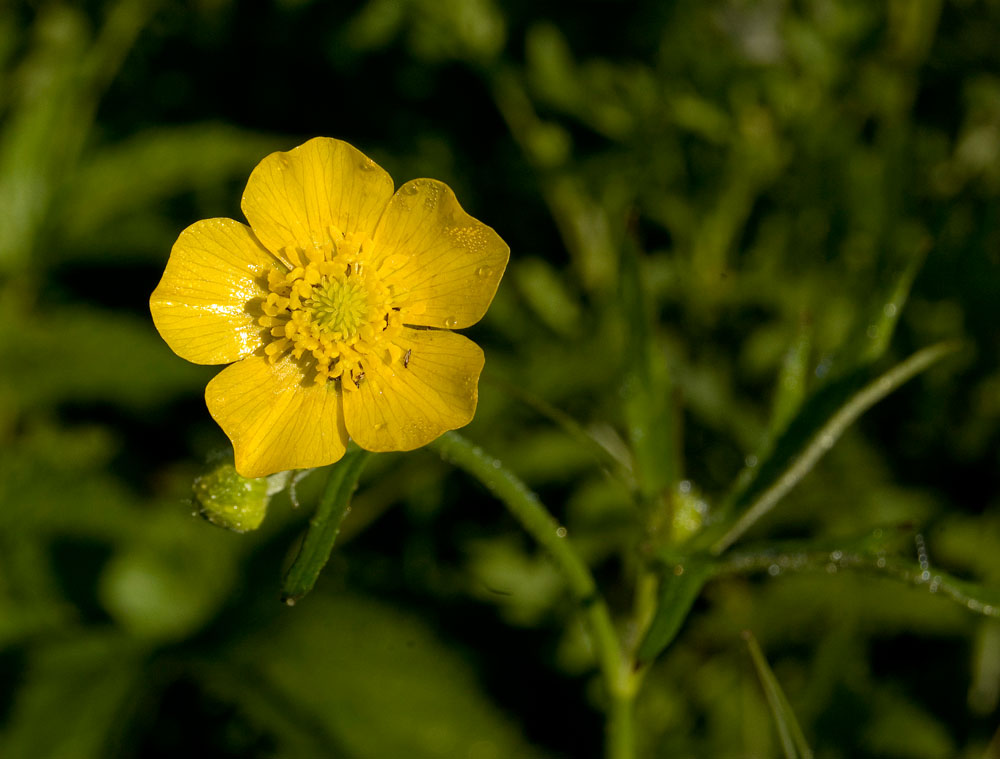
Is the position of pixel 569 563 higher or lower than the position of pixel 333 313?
lower

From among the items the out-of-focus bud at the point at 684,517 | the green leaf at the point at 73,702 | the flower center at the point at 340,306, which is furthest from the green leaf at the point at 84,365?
the out-of-focus bud at the point at 684,517

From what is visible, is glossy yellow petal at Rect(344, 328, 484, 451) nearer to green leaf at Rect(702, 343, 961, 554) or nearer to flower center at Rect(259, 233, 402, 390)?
flower center at Rect(259, 233, 402, 390)

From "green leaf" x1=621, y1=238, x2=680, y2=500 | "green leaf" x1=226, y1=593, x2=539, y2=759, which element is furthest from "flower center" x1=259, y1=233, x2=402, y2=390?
"green leaf" x1=226, y1=593, x2=539, y2=759

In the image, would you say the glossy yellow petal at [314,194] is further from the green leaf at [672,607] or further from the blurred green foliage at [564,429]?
the blurred green foliage at [564,429]

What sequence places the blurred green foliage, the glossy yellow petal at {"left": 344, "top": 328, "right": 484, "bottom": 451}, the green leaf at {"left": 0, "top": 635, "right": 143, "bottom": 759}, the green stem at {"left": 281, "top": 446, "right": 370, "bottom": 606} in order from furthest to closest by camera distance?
1. the blurred green foliage
2. the green leaf at {"left": 0, "top": 635, "right": 143, "bottom": 759}
3. the glossy yellow petal at {"left": 344, "top": 328, "right": 484, "bottom": 451}
4. the green stem at {"left": 281, "top": 446, "right": 370, "bottom": 606}

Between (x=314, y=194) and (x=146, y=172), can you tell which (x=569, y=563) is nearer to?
(x=314, y=194)

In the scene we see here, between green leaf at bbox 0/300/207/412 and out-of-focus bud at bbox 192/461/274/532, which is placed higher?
out-of-focus bud at bbox 192/461/274/532

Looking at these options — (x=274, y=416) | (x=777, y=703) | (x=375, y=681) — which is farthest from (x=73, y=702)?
(x=777, y=703)
